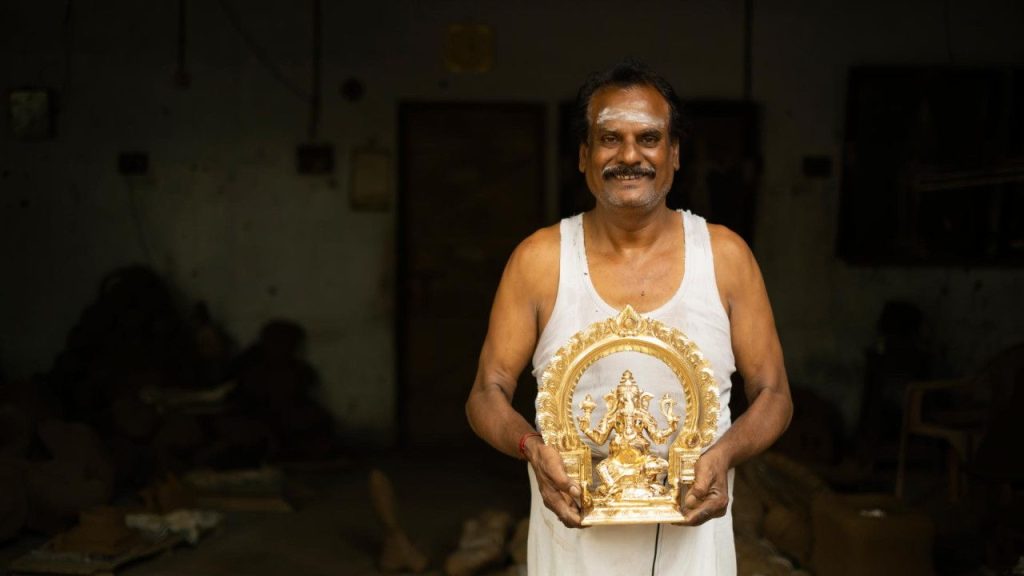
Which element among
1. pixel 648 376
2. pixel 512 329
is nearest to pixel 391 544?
pixel 512 329

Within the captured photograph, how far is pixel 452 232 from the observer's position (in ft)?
26.0

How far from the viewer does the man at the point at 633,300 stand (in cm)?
260

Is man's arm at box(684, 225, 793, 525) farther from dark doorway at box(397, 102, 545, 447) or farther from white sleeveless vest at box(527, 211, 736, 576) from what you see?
dark doorway at box(397, 102, 545, 447)

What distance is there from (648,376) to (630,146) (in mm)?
503

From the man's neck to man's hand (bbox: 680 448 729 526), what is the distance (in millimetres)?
513

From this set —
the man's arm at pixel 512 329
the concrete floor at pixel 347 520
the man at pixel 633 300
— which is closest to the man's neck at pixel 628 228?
the man at pixel 633 300

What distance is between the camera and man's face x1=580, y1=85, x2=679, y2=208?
260cm

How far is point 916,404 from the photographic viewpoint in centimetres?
681

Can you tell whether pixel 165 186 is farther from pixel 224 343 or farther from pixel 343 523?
pixel 343 523

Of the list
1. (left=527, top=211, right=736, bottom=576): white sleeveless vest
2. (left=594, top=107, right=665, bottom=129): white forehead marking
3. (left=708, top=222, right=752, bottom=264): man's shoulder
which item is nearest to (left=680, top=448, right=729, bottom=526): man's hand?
(left=527, top=211, right=736, bottom=576): white sleeveless vest

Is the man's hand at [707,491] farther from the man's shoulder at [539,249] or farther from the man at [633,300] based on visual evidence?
the man's shoulder at [539,249]

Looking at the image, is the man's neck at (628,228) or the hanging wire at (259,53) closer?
the man's neck at (628,228)

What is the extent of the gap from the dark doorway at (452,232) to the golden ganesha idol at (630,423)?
5257mm

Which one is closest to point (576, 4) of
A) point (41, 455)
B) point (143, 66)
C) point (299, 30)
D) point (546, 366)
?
point (299, 30)
